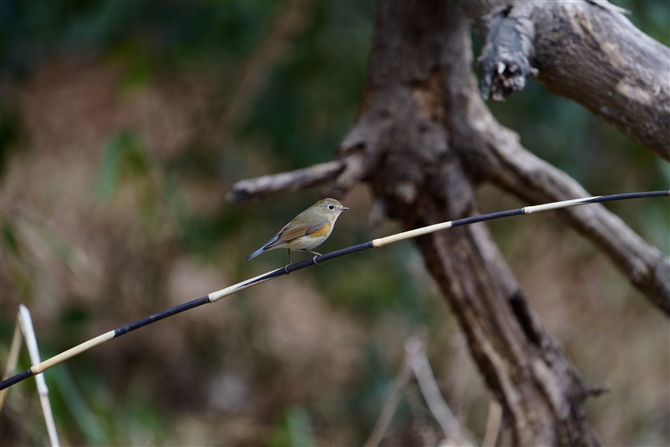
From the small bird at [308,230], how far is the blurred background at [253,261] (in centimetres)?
155

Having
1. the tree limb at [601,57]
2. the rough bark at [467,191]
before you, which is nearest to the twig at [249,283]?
the tree limb at [601,57]

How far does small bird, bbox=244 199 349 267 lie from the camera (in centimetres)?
181

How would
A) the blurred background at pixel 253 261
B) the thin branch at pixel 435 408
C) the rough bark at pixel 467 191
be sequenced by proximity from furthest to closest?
the blurred background at pixel 253 261 < the thin branch at pixel 435 408 < the rough bark at pixel 467 191

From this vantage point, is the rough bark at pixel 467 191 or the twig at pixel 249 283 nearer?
the twig at pixel 249 283

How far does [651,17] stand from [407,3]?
1676 mm

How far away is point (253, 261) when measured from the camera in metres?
4.56

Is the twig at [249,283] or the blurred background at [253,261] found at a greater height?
the twig at [249,283]

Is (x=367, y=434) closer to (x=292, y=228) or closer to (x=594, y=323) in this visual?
(x=594, y=323)

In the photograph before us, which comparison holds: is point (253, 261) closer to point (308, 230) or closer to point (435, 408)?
point (435, 408)

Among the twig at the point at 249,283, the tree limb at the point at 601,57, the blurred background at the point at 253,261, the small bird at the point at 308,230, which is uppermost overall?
the tree limb at the point at 601,57

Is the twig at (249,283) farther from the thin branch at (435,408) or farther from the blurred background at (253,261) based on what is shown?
the blurred background at (253,261)

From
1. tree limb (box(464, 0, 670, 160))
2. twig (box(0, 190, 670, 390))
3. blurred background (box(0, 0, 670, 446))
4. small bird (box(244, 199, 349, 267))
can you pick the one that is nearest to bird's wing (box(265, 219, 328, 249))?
small bird (box(244, 199, 349, 267))

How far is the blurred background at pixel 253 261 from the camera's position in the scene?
12.2 feet

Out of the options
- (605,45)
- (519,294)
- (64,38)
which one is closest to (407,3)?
Result: (605,45)
